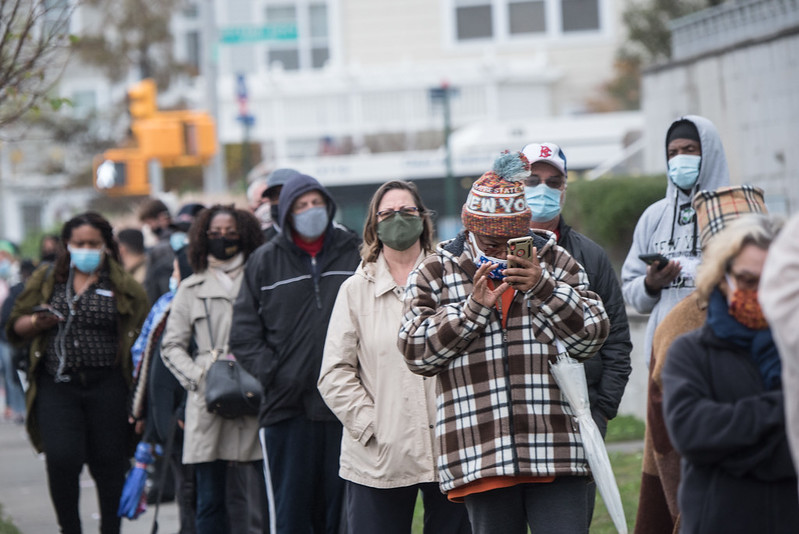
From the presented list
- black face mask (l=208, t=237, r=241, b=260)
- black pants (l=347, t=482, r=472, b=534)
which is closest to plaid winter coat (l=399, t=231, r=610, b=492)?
black pants (l=347, t=482, r=472, b=534)

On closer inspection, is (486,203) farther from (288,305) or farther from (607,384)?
(288,305)

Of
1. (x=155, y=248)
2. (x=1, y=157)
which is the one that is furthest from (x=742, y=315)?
(x=1, y=157)

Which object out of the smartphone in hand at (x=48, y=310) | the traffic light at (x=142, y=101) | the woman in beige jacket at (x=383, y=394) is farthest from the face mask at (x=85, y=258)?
the traffic light at (x=142, y=101)

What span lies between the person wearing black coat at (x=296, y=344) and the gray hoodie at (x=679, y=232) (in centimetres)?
161

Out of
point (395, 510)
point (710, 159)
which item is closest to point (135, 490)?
point (395, 510)

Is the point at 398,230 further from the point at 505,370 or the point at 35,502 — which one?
the point at 35,502

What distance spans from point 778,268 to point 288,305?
3753 mm

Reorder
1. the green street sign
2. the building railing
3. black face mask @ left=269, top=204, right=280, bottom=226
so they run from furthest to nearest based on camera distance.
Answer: the green street sign
the building railing
black face mask @ left=269, top=204, right=280, bottom=226

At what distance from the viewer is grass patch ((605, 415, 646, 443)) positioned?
10.8m

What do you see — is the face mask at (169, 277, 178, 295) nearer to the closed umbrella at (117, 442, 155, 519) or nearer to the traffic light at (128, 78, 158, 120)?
the closed umbrella at (117, 442, 155, 519)

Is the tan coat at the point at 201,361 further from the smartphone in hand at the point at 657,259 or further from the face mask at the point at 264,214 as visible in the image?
the smartphone in hand at the point at 657,259

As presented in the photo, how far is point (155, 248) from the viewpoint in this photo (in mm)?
10203

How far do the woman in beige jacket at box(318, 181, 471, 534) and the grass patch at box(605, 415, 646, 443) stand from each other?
5.08 m

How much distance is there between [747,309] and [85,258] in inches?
203
